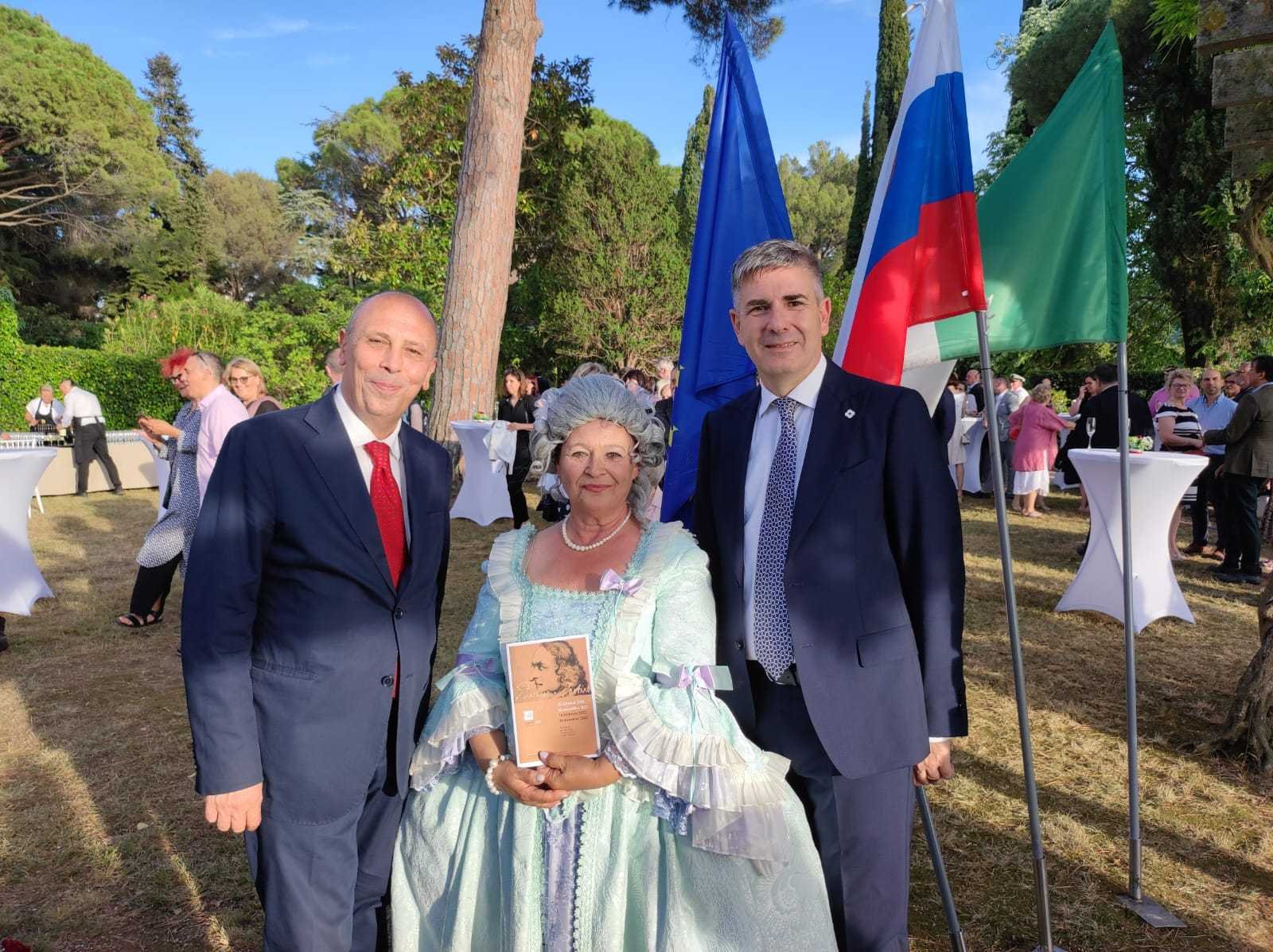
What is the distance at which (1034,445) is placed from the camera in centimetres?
1084

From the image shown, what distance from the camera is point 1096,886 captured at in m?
2.97

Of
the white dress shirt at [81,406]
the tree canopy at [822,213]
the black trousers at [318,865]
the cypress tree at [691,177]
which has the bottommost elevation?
the black trousers at [318,865]

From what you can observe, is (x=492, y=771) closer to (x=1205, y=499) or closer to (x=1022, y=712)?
(x=1022, y=712)

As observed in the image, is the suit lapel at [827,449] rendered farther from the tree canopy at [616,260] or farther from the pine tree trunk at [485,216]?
the tree canopy at [616,260]

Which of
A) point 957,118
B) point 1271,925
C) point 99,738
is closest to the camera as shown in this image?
point 957,118

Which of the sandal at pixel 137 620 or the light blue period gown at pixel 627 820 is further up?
the light blue period gown at pixel 627 820

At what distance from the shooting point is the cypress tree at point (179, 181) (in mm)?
30281

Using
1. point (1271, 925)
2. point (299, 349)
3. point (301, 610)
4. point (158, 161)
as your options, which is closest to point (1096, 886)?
point (1271, 925)

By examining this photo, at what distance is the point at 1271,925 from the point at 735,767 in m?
2.39

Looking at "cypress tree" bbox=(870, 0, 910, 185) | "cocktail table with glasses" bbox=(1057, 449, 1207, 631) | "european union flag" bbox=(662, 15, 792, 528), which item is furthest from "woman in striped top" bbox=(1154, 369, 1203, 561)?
"cypress tree" bbox=(870, 0, 910, 185)

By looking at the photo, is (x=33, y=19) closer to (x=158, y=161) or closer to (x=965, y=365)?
(x=158, y=161)

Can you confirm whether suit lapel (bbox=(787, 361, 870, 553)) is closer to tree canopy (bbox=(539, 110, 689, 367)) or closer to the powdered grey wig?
the powdered grey wig

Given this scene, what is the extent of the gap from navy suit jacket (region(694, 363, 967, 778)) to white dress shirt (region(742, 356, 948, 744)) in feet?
0.08

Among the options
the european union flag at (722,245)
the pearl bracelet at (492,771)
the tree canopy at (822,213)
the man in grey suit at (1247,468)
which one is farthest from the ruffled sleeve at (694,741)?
the tree canopy at (822,213)
